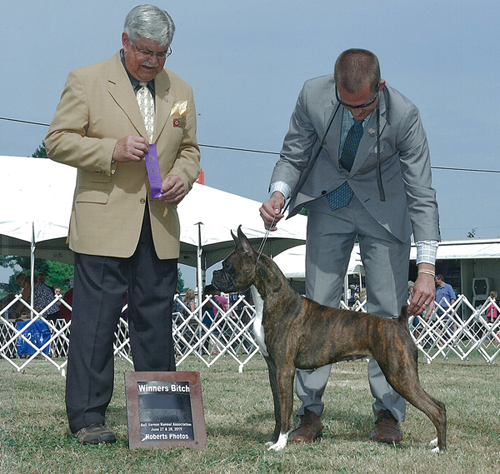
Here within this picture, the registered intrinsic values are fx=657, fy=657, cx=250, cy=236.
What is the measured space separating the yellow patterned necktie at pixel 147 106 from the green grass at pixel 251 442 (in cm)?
135

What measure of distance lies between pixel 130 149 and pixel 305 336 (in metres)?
1.21

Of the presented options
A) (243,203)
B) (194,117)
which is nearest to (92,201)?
(194,117)

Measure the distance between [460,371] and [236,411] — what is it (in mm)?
4882

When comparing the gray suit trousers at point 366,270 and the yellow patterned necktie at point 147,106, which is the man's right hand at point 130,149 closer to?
the yellow patterned necktie at point 147,106

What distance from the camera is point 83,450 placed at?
297cm

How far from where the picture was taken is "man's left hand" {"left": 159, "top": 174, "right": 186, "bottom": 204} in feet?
10.4

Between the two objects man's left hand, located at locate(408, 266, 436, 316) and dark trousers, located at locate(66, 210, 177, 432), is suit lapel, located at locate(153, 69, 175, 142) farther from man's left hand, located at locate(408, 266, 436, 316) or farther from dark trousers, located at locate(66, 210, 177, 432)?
man's left hand, located at locate(408, 266, 436, 316)

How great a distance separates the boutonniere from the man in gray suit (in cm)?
60

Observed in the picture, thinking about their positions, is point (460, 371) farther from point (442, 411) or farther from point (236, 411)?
point (442, 411)

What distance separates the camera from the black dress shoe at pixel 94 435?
3094 millimetres

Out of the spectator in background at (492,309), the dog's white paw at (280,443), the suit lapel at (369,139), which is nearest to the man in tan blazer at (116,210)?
the dog's white paw at (280,443)

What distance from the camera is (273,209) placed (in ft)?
10.9

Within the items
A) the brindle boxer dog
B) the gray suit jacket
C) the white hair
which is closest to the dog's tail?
the brindle boxer dog

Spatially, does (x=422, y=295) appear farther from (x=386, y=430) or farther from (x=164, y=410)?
(x=164, y=410)
